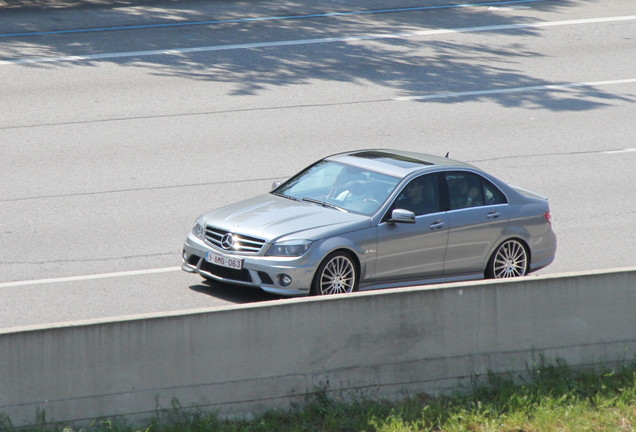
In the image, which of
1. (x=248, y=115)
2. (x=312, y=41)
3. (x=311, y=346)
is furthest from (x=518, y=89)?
(x=311, y=346)

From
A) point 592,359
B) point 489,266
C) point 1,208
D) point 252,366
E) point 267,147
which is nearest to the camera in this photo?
point 252,366

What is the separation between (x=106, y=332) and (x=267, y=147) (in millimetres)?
8323

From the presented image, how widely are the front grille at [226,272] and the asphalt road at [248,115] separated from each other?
0.99ft

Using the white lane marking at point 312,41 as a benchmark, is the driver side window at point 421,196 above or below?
below

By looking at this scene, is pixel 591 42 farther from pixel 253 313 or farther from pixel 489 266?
pixel 253 313

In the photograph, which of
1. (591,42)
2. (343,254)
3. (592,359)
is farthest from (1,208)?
(591,42)

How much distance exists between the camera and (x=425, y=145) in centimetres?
1466

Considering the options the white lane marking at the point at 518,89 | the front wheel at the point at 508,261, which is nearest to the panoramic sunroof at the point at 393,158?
the front wheel at the point at 508,261

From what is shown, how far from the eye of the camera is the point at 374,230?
876cm

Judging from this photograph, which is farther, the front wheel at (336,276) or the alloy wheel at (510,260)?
the alloy wheel at (510,260)

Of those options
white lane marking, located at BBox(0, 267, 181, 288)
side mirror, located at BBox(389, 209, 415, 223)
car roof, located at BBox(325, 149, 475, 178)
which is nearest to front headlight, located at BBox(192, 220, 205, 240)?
white lane marking, located at BBox(0, 267, 181, 288)

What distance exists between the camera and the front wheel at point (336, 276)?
8.43m

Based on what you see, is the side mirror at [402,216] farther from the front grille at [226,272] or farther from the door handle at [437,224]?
the front grille at [226,272]

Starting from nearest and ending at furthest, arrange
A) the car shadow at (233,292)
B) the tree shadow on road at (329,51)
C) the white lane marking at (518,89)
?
the car shadow at (233,292) < the white lane marking at (518,89) < the tree shadow on road at (329,51)
